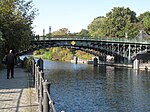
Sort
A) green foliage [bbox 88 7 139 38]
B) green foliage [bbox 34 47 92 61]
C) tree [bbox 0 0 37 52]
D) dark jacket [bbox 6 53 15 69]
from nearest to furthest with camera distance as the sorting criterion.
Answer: dark jacket [bbox 6 53 15 69] < tree [bbox 0 0 37 52] < green foliage [bbox 88 7 139 38] < green foliage [bbox 34 47 92 61]

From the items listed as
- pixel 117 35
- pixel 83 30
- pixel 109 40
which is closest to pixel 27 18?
pixel 109 40

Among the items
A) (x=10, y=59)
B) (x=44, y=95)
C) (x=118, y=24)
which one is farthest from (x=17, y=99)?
(x=118, y=24)

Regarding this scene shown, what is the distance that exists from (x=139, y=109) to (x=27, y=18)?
3170 cm

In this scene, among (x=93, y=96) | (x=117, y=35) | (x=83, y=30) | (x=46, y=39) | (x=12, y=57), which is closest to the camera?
(x=12, y=57)

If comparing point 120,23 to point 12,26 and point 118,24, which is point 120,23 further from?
point 12,26

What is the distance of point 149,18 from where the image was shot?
382 ft

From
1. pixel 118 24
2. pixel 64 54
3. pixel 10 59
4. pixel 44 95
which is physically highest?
pixel 118 24

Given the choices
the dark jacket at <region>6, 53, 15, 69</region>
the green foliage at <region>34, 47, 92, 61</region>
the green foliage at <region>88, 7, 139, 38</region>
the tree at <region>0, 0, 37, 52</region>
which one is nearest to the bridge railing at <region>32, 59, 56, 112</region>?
the dark jacket at <region>6, 53, 15, 69</region>

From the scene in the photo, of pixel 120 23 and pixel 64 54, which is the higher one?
pixel 120 23

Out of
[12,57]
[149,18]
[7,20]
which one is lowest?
[12,57]

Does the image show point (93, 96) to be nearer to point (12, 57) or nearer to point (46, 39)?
point (12, 57)

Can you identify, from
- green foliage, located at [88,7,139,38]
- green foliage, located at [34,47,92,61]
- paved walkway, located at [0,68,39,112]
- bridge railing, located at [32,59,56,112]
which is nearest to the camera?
bridge railing, located at [32,59,56,112]

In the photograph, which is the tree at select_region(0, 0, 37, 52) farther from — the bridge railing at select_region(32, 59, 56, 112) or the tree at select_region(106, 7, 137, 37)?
the tree at select_region(106, 7, 137, 37)

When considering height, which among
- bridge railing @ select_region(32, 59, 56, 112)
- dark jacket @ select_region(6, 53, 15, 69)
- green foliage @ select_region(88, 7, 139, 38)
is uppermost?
green foliage @ select_region(88, 7, 139, 38)
